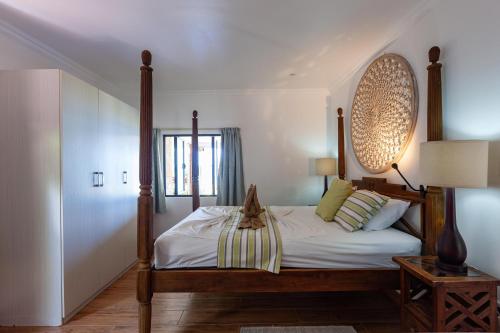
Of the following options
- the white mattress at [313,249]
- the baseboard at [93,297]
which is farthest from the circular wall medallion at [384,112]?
the baseboard at [93,297]

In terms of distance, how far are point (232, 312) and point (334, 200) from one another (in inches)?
55.4

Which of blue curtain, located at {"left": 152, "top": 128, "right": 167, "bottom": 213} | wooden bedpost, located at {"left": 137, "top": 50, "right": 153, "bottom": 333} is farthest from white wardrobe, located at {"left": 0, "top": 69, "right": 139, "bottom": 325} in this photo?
blue curtain, located at {"left": 152, "top": 128, "right": 167, "bottom": 213}

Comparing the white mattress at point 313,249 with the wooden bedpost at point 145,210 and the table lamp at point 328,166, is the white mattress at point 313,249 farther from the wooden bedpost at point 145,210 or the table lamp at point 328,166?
the table lamp at point 328,166

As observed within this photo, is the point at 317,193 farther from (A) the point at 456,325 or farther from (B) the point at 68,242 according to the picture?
(B) the point at 68,242

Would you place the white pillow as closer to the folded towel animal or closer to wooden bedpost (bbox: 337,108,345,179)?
the folded towel animal

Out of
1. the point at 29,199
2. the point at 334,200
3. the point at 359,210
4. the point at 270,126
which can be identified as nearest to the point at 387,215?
the point at 359,210

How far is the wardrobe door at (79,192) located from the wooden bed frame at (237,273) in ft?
2.77

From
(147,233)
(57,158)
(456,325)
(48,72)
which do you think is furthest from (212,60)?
(456,325)

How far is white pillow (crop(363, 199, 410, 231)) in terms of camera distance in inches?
78.9

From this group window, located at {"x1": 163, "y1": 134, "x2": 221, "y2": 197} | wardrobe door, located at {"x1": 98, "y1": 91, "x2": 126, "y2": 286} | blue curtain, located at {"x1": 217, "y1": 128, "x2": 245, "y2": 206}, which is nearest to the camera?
wardrobe door, located at {"x1": 98, "y1": 91, "x2": 126, "y2": 286}

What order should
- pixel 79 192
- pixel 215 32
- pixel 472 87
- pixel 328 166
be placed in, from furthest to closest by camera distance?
pixel 328 166
pixel 215 32
pixel 79 192
pixel 472 87

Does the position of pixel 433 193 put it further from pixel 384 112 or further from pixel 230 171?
pixel 230 171

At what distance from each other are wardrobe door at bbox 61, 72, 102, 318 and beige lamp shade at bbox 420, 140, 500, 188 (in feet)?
8.91

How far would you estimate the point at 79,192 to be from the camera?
2.19 metres
